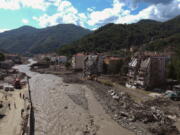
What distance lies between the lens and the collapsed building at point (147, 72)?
45.8 metres

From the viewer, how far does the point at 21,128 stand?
24.7 metres

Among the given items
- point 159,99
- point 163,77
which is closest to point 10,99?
point 159,99

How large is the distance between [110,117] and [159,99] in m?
12.5

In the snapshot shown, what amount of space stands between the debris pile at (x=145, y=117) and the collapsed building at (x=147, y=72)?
35.3ft

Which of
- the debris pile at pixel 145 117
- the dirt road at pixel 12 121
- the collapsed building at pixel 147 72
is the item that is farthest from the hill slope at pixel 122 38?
the dirt road at pixel 12 121

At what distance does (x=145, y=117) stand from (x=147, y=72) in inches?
815

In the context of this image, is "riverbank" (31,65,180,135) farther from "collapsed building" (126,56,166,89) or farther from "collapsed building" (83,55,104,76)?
"collapsed building" (83,55,104,76)

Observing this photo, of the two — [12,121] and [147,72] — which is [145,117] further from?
[147,72]

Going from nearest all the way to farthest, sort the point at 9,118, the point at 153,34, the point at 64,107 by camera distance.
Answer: the point at 9,118 < the point at 64,107 < the point at 153,34

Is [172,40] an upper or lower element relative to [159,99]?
upper

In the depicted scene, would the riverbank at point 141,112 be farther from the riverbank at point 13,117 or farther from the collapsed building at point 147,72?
the riverbank at point 13,117

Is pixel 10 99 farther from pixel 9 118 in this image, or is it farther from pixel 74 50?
pixel 74 50

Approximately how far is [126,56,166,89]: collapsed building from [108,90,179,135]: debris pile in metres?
10.8

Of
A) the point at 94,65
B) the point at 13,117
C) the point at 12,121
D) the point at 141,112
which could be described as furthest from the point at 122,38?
the point at 12,121
